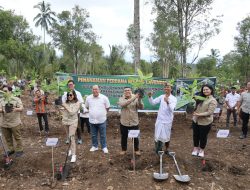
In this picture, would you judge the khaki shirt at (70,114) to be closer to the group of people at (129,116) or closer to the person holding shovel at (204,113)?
the group of people at (129,116)

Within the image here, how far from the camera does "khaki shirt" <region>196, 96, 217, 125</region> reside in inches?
200

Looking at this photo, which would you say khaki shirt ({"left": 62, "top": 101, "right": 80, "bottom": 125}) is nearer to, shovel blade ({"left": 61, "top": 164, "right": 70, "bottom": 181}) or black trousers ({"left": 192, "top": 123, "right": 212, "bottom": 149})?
shovel blade ({"left": 61, "top": 164, "right": 70, "bottom": 181})

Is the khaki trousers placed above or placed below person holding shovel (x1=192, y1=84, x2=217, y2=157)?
below

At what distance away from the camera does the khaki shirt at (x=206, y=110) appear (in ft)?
16.7

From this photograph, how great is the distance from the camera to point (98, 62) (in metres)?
40.5

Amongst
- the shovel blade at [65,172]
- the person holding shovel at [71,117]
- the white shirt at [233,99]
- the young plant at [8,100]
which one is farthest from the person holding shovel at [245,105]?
the young plant at [8,100]

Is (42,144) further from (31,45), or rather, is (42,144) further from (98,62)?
(98,62)

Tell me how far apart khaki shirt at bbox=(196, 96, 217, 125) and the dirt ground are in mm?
910

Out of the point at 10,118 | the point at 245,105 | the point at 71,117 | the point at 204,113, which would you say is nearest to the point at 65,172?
the point at 71,117

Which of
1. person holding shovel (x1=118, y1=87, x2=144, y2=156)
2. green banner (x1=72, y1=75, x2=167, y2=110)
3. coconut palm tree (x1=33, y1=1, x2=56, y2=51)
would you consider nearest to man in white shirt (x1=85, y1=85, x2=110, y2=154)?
person holding shovel (x1=118, y1=87, x2=144, y2=156)

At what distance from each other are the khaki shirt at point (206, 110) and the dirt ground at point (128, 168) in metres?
0.91

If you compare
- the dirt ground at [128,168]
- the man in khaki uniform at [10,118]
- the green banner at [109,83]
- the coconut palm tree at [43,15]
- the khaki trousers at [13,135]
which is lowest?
the dirt ground at [128,168]

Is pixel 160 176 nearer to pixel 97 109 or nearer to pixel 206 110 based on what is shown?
pixel 206 110

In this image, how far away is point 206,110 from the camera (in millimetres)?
5156
